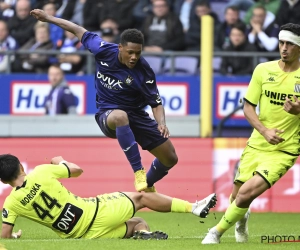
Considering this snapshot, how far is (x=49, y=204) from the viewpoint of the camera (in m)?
9.10

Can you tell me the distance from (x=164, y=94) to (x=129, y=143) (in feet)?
20.6

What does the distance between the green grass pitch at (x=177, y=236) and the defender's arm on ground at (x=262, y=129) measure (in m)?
1.06

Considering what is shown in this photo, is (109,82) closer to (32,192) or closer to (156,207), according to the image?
(156,207)

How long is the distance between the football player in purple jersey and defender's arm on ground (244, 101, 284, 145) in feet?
4.59

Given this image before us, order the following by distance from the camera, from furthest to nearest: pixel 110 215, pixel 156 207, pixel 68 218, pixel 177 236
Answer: pixel 177 236 < pixel 156 207 < pixel 110 215 < pixel 68 218

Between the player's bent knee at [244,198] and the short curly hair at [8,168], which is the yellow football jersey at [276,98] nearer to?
the player's bent knee at [244,198]

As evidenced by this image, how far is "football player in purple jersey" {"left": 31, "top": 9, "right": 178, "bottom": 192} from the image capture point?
34.5ft

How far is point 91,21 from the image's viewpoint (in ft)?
60.7

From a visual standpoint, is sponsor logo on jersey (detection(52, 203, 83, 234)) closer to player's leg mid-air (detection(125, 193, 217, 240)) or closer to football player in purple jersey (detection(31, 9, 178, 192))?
player's leg mid-air (detection(125, 193, 217, 240))

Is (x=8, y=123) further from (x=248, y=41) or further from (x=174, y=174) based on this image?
(x=248, y=41)

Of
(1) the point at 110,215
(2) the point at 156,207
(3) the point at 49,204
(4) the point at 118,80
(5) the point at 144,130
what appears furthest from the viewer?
(5) the point at 144,130

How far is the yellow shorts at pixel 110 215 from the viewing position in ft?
30.8

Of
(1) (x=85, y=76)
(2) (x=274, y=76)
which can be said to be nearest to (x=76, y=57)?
(1) (x=85, y=76)

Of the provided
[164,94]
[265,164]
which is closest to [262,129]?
[265,164]
